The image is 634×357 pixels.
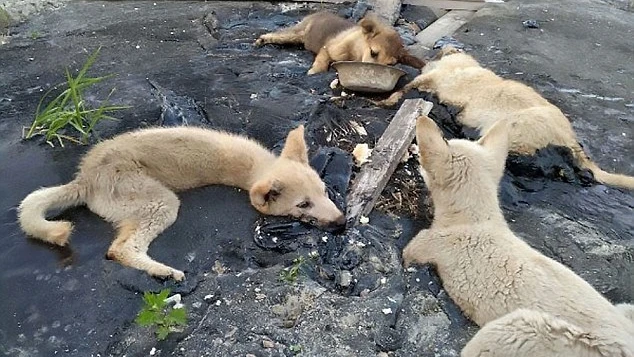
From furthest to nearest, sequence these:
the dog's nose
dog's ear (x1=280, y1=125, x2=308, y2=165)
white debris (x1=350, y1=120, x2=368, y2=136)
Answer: white debris (x1=350, y1=120, x2=368, y2=136), dog's ear (x1=280, y1=125, x2=308, y2=165), the dog's nose

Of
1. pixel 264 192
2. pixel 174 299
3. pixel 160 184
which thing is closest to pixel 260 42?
pixel 160 184

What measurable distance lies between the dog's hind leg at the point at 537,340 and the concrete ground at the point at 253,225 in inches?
17.9

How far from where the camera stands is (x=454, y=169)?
4434 mm

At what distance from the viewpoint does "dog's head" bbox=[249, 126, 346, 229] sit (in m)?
4.75

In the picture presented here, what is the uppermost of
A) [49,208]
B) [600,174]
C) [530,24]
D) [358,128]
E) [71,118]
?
[71,118]

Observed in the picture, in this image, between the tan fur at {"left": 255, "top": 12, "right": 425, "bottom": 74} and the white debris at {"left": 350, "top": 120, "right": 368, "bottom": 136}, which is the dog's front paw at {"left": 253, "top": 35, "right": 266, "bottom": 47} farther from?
the white debris at {"left": 350, "top": 120, "right": 368, "bottom": 136}

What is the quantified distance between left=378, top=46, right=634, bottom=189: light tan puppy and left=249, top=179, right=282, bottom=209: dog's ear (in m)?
2.16

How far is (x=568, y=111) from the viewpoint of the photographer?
6.49 metres

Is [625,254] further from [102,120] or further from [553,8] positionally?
[553,8]

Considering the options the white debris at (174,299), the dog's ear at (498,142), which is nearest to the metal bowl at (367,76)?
the dog's ear at (498,142)

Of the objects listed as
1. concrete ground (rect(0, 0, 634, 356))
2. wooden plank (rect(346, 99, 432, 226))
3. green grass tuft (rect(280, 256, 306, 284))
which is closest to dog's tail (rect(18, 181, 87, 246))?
concrete ground (rect(0, 0, 634, 356))

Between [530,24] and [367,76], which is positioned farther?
[530,24]

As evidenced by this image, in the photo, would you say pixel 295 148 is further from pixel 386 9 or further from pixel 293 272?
pixel 386 9

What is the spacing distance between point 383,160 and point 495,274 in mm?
1704
